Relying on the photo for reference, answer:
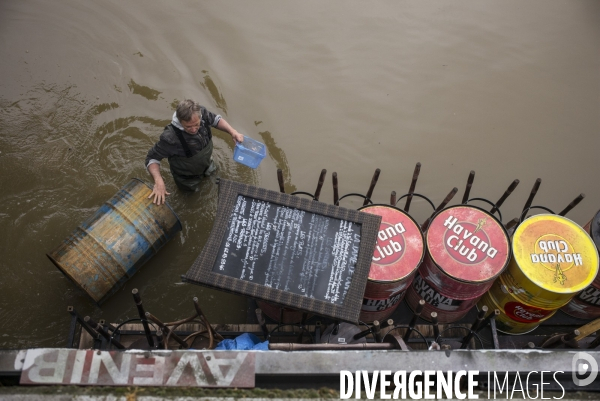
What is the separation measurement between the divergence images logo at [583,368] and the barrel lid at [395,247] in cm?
121

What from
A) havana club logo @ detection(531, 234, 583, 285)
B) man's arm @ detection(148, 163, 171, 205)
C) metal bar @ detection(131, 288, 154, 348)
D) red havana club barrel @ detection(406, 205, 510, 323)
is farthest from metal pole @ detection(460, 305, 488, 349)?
man's arm @ detection(148, 163, 171, 205)

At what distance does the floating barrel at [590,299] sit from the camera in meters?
4.00

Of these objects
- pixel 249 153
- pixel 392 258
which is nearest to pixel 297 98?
pixel 249 153

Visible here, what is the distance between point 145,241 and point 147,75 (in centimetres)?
291

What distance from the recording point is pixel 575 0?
6770 millimetres

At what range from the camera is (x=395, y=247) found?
3637 mm

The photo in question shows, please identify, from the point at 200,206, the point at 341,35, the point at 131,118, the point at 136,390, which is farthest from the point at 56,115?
the point at 136,390

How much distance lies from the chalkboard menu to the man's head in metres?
0.93

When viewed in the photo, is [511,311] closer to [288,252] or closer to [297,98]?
[288,252]

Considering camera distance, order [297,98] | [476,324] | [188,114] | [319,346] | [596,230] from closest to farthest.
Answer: [319,346], [476,324], [188,114], [596,230], [297,98]

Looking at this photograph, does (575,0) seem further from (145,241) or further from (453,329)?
(145,241)

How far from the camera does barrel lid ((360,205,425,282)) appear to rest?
353 centimetres

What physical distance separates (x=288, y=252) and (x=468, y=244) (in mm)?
1591

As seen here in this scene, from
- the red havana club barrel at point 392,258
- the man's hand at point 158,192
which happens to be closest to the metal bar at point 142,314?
the man's hand at point 158,192
